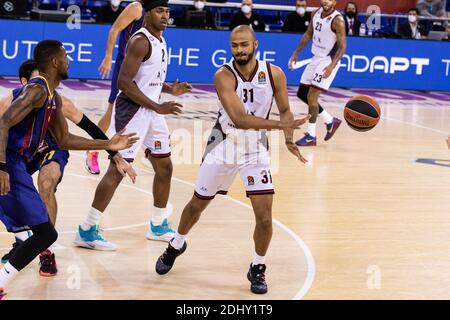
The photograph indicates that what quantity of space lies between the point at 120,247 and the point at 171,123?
6.49m

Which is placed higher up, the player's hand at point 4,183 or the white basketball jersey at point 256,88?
the white basketball jersey at point 256,88

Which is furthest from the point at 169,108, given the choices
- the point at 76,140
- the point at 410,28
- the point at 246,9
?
the point at 410,28

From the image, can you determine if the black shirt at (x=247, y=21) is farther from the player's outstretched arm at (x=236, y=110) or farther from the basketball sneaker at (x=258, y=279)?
the basketball sneaker at (x=258, y=279)

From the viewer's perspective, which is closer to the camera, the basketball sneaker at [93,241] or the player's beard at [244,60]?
the player's beard at [244,60]

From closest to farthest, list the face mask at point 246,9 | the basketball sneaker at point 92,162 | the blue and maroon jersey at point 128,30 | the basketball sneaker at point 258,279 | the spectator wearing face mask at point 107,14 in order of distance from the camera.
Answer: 1. the basketball sneaker at point 258,279
2. the blue and maroon jersey at point 128,30
3. the basketball sneaker at point 92,162
4. the spectator wearing face mask at point 107,14
5. the face mask at point 246,9

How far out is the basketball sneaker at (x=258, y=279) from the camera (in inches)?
261

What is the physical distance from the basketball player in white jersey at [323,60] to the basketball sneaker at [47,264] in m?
6.49

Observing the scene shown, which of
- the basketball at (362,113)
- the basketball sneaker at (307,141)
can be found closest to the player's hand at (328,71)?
the basketball sneaker at (307,141)

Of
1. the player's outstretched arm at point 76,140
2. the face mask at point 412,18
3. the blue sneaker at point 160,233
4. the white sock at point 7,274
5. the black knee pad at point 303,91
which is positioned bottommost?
the blue sneaker at point 160,233

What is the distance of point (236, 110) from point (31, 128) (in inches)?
54.5

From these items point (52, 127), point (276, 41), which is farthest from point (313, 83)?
point (52, 127)

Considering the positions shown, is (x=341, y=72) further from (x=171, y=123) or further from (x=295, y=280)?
(x=295, y=280)

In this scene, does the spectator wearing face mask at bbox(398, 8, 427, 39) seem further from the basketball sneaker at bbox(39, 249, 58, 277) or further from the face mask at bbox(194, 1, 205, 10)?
the basketball sneaker at bbox(39, 249, 58, 277)

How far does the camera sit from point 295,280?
6969mm
